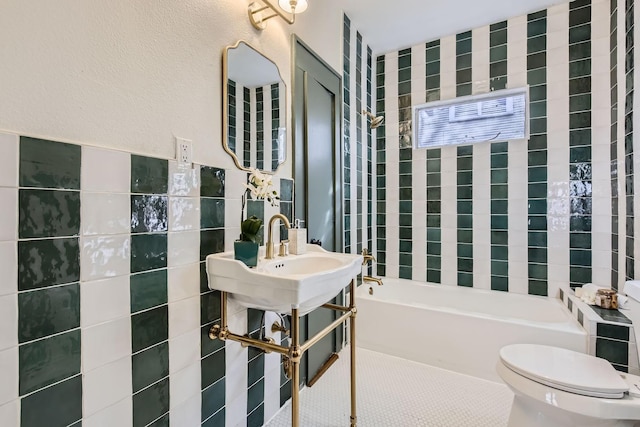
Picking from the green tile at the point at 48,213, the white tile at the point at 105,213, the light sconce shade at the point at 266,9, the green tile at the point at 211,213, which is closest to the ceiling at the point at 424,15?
the light sconce shade at the point at 266,9

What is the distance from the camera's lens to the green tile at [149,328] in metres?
1.04

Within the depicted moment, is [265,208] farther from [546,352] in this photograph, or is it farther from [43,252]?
[546,352]

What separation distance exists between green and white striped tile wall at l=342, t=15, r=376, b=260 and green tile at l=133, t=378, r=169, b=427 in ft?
5.31

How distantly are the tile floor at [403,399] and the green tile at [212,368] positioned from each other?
0.52 m

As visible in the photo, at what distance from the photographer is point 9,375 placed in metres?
0.77

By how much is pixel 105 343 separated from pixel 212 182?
0.67m

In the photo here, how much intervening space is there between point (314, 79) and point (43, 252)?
173 cm

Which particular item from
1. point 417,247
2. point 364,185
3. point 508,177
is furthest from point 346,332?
point 508,177

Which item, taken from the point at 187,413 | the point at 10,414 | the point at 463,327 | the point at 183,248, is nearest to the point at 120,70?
the point at 183,248

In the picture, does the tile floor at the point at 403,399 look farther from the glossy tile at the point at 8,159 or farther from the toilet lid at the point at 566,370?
the glossy tile at the point at 8,159

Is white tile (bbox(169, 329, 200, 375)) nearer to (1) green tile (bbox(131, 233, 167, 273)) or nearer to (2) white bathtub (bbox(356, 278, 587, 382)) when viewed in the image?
(1) green tile (bbox(131, 233, 167, 273))

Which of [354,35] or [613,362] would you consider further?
[354,35]

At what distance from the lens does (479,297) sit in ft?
8.79

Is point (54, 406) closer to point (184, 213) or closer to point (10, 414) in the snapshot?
point (10, 414)
